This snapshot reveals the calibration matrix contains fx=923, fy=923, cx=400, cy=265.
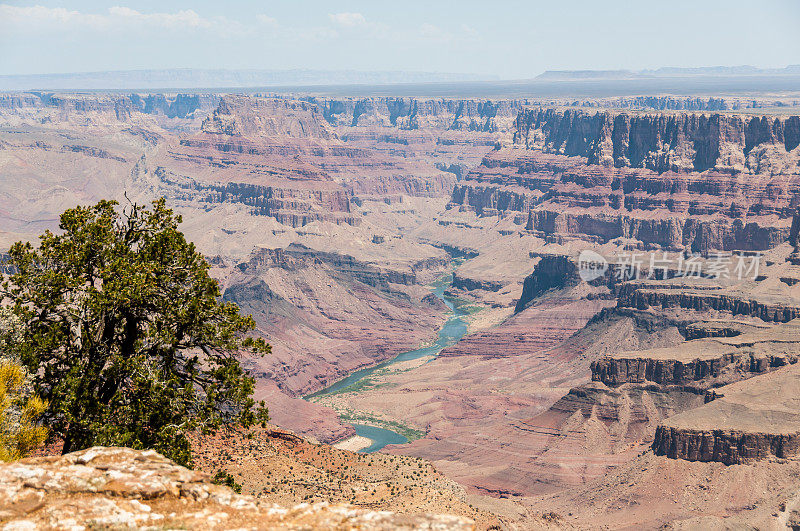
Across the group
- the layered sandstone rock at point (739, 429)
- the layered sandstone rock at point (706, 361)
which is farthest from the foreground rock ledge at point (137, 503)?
the layered sandstone rock at point (706, 361)

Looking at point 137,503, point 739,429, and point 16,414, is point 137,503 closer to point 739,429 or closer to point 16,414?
point 16,414

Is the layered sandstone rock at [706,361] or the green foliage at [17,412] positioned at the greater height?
Result: the green foliage at [17,412]

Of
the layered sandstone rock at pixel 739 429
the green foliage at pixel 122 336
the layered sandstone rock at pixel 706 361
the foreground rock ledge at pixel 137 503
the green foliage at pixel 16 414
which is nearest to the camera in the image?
the foreground rock ledge at pixel 137 503

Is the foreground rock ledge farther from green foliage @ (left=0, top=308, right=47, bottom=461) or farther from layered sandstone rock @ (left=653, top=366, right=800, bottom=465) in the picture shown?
layered sandstone rock @ (left=653, top=366, right=800, bottom=465)

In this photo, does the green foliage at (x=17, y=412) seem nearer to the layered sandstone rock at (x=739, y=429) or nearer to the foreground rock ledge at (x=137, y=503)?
the foreground rock ledge at (x=137, y=503)

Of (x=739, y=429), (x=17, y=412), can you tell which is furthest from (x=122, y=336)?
(x=739, y=429)

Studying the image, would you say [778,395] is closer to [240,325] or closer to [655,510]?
[655,510]

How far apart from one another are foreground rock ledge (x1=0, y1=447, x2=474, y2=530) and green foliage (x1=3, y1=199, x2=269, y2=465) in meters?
8.05

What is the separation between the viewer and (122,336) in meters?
39.9

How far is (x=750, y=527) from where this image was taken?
92.8 meters

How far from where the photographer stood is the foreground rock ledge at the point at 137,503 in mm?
25828

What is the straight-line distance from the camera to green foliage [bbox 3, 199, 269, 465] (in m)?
37.5

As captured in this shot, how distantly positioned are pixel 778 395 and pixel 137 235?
10382 centimetres

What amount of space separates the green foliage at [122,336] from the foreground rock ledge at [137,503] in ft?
26.4
